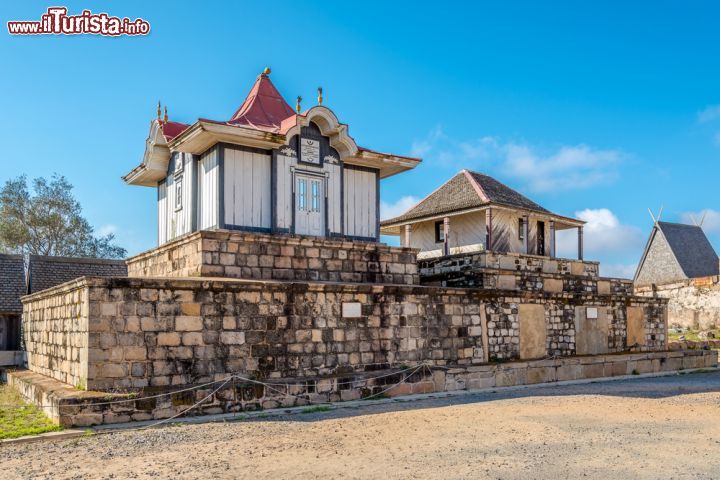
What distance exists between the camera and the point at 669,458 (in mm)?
7852

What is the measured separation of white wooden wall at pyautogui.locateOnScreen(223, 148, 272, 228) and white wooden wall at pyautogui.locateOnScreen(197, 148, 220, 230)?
0.23 metres

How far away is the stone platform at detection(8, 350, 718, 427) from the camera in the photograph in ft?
32.2

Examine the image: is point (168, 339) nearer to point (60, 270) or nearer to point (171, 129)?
point (171, 129)

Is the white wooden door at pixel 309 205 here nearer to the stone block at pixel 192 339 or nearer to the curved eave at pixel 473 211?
the stone block at pixel 192 339

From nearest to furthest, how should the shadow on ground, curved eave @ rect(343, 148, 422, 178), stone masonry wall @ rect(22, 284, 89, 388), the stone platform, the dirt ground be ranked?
the dirt ground, the stone platform, stone masonry wall @ rect(22, 284, 89, 388), the shadow on ground, curved eave @ rect(343, 148, 422, 178)

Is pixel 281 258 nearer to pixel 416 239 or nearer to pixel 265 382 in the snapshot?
pixel 265 382

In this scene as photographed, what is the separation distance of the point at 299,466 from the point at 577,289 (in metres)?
14.5

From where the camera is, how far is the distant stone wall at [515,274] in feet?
57.4

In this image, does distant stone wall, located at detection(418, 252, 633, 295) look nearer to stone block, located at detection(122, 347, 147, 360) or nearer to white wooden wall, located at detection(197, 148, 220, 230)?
white wooden wall, located at detection(197, 148, 220, 230)

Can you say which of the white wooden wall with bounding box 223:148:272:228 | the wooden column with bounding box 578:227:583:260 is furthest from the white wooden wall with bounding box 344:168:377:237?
the wooden column with bounding box 578:227:583:260

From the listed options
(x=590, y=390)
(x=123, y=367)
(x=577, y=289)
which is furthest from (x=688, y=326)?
(x=123, y=367)

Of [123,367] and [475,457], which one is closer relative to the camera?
[475,457]

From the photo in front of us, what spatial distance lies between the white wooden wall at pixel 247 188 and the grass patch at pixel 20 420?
16.3ft

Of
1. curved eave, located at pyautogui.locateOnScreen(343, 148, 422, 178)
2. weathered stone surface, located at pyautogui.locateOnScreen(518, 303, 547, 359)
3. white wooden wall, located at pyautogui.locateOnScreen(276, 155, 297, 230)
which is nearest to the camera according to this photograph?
white wooden wall, located at pyautogui.locateOnScreen(276, 155, 297, 230)
